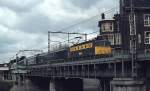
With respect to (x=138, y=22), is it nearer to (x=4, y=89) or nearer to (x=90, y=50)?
(x=90, y=50)

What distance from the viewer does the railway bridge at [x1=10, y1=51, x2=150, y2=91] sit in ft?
186

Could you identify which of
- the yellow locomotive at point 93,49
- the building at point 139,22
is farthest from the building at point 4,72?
the yellow locomotive at point 93,49

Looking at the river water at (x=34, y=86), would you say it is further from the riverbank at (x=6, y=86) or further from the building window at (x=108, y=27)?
the building window at (x=108, y=27)

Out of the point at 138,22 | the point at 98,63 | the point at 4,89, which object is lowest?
the point at 4,89

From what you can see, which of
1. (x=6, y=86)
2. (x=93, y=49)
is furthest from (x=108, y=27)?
(x=6, y=86)

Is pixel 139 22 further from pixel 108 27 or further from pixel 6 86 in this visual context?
pixel 6 86

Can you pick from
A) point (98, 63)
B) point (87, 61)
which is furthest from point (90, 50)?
point (98, 63)

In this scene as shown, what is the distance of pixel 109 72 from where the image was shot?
64.4m

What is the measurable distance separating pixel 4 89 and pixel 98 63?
75.2 metres

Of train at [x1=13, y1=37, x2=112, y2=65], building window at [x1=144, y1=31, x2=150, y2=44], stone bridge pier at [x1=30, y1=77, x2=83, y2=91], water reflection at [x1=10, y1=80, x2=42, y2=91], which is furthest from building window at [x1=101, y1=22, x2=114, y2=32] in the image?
water reflection at [x1=10, y1=80, x2=42, y2=91]

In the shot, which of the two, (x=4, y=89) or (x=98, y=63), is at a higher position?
(x=98, y=63)

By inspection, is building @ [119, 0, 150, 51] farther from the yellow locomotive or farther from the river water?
the river water

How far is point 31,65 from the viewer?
128 meters

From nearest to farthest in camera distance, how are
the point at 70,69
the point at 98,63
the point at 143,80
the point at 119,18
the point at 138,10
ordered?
the point at 143,80 < the point at 98,63 < the point at 70,69 < the point at 138,10 < the point at 119,18
